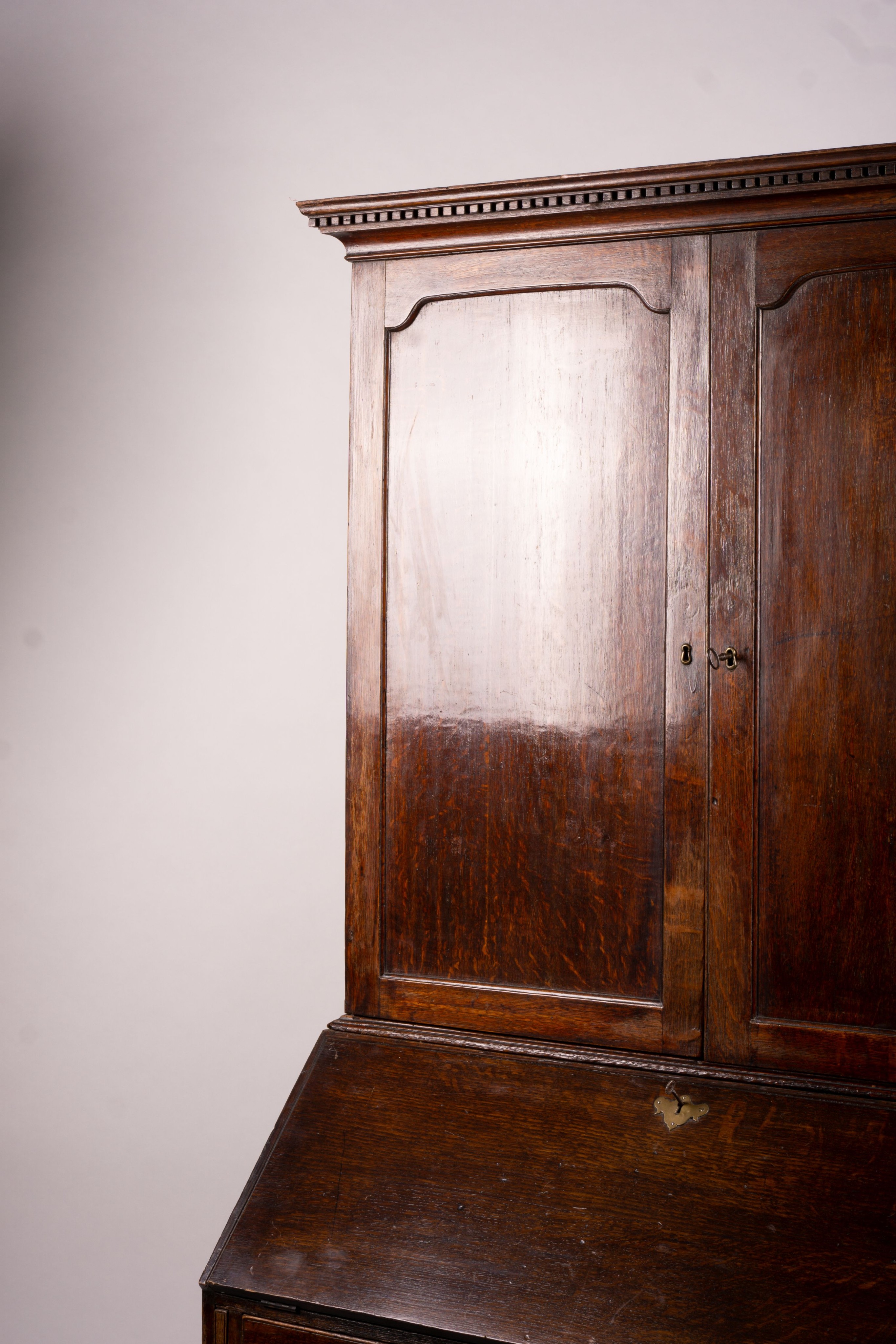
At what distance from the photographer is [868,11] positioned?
2.10m

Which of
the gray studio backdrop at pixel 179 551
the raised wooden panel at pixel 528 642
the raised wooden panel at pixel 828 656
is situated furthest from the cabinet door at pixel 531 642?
the gray studio backdrop at pixel 179 551

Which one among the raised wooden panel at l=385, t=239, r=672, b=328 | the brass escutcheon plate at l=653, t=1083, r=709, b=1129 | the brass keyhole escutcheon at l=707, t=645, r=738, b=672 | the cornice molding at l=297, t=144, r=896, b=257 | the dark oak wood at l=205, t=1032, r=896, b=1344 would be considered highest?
the cornice molding at l=297, t=144, r=896, b=257

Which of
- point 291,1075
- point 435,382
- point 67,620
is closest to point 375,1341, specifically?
point 291,1075

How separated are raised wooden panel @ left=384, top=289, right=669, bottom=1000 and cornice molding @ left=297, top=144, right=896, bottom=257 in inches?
4.5

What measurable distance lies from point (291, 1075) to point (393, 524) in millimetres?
1466

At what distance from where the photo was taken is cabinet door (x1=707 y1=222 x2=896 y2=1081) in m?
1.53

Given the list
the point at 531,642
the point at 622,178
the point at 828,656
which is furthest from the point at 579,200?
the point at 828,656

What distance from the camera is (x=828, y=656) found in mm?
1548

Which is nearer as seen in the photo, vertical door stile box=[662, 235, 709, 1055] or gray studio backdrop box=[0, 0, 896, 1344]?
vertical door stile box=[662, 235, 709, 1055]

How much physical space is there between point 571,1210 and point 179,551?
5.77 feet

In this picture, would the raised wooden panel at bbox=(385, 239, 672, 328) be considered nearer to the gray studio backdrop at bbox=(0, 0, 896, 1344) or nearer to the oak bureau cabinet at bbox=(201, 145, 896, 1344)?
the oak bureau cabinet at bbox=(201, 145, 896, 1344)

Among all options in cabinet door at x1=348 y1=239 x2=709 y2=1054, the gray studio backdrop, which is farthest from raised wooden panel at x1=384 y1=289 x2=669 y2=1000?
the gray studio backdrop

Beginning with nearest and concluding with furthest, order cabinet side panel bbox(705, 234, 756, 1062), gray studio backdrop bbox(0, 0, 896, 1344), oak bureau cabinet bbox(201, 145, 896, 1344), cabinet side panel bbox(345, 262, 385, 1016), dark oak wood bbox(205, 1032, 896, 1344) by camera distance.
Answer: dark oak wood bbox(205, 1032, 896, 1344) → oak bureau cabinet bbox(201, 145, 896, 1344) → cabinet side panel bbox(705, 234, 756, 1062) → cabinet side panel bbox(345, 262, 385, 1016) → gray studio backdrop bbox(0, 0, 896, 1344)

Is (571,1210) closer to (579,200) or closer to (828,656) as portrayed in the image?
(828,656)
